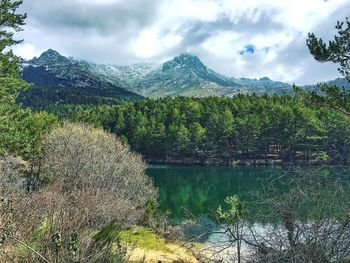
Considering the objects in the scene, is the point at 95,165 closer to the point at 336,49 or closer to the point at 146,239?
the point at 146,239

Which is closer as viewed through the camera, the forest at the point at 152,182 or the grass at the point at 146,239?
the forest at the point at 152,182

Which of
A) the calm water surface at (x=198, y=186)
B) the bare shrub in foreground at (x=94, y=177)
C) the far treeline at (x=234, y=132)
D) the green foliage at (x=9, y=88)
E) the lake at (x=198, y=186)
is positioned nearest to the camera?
the bare shrub in foreground at (x=94, y=177)

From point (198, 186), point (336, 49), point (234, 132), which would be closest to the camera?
point (336, 49)

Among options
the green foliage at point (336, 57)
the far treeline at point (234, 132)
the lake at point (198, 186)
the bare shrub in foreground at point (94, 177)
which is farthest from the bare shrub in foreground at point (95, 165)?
the far treeline at point (234, 132)

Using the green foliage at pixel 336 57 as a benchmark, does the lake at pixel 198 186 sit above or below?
below

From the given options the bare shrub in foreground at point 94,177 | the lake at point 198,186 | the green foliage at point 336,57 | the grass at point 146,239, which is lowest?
the lake at point 198,186

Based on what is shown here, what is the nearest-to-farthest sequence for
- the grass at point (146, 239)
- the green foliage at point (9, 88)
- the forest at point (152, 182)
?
1. the forest at point (152, 182)
2. the grass at point (146, 239)
3. the green foliage at point (9, 88)

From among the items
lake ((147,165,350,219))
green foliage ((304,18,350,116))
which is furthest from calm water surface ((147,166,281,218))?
green foliage ((304,18,350,116))

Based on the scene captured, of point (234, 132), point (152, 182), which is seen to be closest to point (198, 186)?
point (152, 182)

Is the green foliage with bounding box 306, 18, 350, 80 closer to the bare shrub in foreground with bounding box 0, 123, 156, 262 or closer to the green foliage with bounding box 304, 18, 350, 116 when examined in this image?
the green foliage with bounding box 304, 18, 350, 116

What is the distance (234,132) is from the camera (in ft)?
339

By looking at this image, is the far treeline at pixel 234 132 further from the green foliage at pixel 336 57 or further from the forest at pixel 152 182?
the green foliage at pixel 336 57

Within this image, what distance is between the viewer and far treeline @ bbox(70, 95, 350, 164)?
322ft

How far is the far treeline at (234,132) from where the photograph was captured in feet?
322
